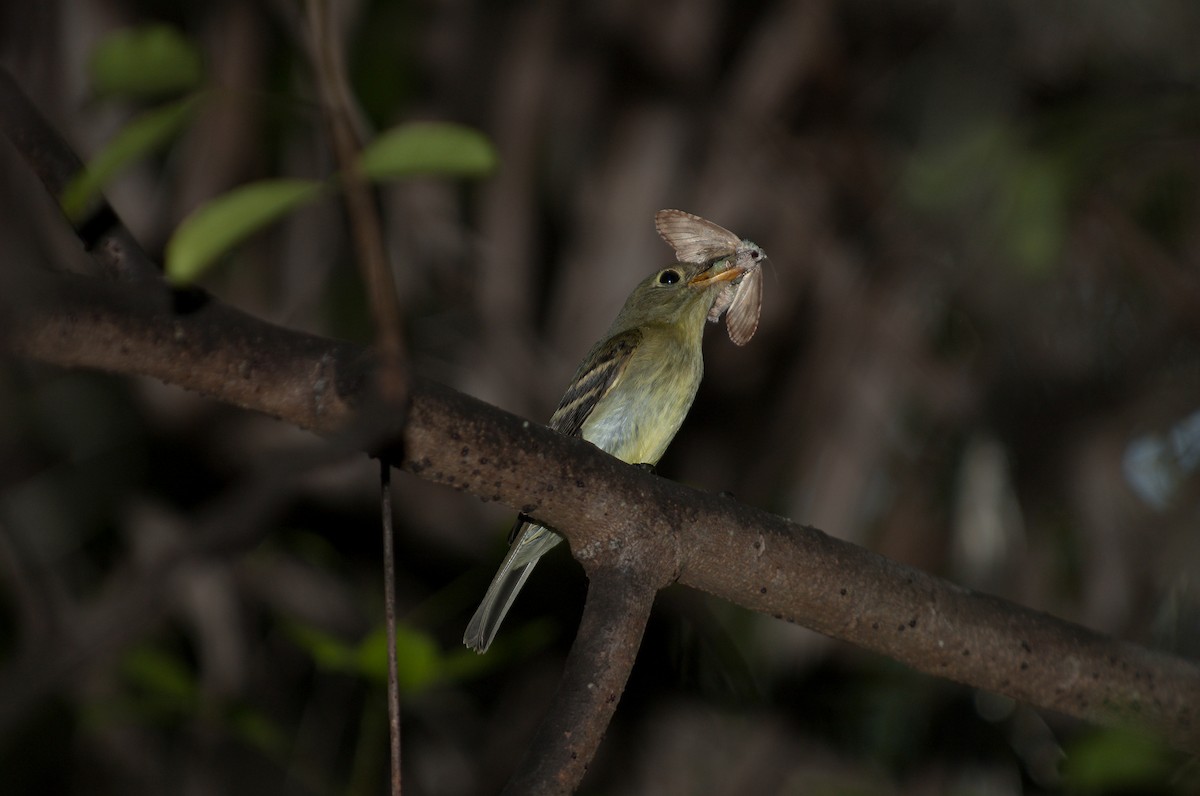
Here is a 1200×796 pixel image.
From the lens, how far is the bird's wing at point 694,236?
10.7ft

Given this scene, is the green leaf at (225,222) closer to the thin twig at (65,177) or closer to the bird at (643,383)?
the thin twig at (65,177)

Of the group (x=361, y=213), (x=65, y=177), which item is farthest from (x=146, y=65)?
(x=361, y=213)

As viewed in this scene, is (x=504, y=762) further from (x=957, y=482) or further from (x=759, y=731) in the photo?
(x=957, y=482)

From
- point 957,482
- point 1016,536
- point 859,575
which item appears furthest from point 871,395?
point 859,575

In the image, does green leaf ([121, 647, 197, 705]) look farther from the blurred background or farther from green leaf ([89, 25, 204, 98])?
green leaf ([89, 25, 204, 98])

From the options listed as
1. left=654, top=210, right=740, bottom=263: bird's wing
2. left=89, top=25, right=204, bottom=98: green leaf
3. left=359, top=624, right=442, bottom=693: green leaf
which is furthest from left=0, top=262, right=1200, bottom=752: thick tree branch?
left=654, top=210, right=740, bottom=263: bird's wing

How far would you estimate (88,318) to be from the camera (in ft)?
5.24

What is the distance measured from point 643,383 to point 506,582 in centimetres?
75

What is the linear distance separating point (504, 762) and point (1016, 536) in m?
2.28

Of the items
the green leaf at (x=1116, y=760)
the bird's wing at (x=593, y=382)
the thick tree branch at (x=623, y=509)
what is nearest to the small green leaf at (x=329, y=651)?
the bird's wing at (x=593, y=382)

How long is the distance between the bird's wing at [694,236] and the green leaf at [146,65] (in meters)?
1.71

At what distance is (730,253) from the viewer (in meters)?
3.48

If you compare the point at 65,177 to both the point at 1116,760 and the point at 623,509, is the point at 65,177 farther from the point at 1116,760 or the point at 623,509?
the point at 1116,760

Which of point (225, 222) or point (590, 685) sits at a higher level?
point (225, 222)
